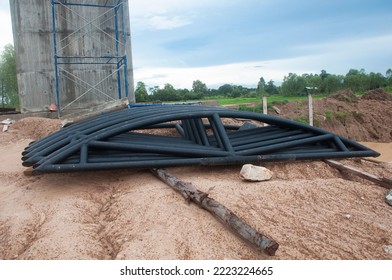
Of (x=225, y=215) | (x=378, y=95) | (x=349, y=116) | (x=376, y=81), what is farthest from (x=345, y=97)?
(x=225, y=215)

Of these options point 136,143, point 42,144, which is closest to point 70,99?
point 42,144

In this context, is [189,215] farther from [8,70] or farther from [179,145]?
[8,70]

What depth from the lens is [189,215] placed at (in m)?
3.54

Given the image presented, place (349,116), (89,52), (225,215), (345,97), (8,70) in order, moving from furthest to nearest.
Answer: (8,70) < (345,97) < (349,116) < (89,52) < (225,215)

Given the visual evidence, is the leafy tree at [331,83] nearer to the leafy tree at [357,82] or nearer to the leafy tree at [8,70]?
the leafy tree at [357,82]

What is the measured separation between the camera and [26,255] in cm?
305

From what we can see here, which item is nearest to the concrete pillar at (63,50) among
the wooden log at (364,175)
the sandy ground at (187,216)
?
the sandy ground at (187,216)

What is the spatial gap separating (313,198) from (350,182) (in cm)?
95

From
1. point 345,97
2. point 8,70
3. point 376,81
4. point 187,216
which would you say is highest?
point 8,70

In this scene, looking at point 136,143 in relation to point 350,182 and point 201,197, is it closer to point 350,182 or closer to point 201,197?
point 201,197

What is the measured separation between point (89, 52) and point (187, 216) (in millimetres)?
12848

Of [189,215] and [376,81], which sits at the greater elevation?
[376,81]

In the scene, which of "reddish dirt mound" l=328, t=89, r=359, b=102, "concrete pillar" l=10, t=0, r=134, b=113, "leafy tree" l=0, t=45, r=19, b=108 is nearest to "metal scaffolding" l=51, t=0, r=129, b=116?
"concrete pillar" l=10, t=0, r=134, b=113

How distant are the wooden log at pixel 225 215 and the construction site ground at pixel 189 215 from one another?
3.2 inches
